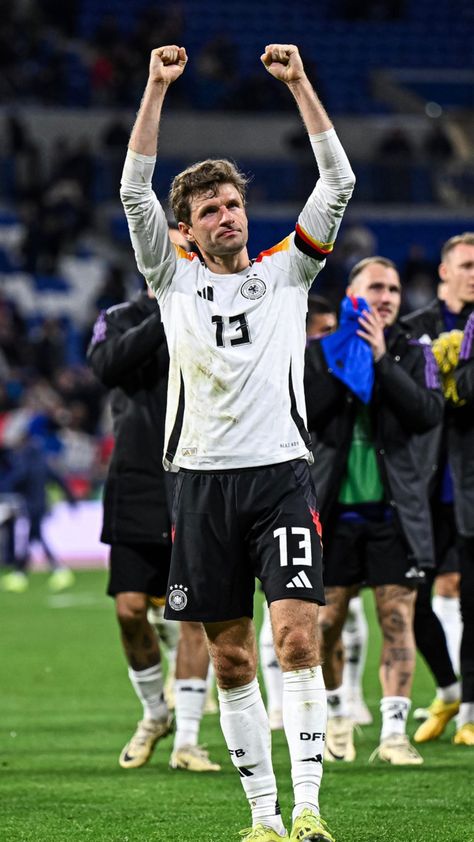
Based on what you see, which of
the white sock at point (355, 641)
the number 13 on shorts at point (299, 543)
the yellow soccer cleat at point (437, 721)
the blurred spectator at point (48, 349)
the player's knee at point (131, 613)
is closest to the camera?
the number 13 on shorts at point (299, 543)

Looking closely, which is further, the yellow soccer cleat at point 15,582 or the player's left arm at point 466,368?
the yellow soccer cleat at point 15,582

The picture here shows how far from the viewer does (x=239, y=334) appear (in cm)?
509

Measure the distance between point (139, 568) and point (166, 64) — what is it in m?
2.78

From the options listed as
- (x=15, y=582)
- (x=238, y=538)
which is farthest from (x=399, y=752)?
(x=15, y=582)

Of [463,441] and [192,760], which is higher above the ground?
[463,441]

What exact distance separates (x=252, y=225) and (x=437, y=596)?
18.7 m

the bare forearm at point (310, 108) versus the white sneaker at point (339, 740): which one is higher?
the bare forearm at point (310, 108)

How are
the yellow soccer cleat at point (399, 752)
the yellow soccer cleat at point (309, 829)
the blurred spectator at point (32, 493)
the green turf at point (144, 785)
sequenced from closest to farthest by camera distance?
the yellow soccer cleat at point (309, 829), the green turf at point (144, 785), the yellow soccer cleat at point (399, 752), the blurred spectator at point (32, 493)

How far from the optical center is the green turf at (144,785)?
554 centimetres

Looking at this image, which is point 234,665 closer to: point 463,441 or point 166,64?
point 166,64

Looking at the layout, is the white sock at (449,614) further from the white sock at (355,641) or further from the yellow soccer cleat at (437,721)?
the yellow soccer cleat at (437,721)

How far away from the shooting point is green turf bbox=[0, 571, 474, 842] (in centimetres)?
554

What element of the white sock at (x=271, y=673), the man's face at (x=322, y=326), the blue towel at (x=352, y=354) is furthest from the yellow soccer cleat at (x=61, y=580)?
the blue towel at (x=352, y=354)

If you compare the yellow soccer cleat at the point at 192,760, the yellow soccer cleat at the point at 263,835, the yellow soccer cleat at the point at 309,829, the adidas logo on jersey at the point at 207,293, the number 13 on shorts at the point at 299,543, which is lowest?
the yellow soccer cleat at the point at 192,760
